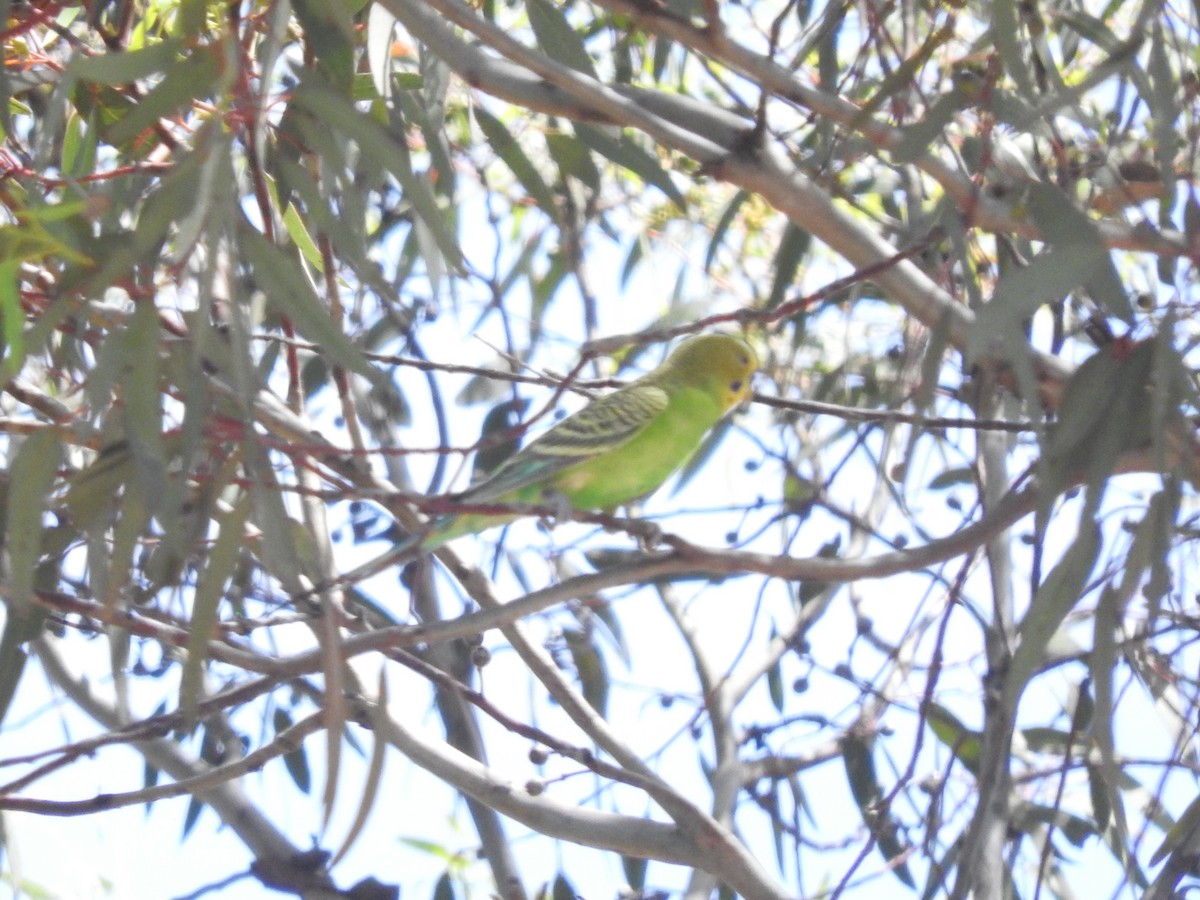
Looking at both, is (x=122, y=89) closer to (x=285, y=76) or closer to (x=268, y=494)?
(x=285, y=76)

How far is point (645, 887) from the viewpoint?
2.75 m

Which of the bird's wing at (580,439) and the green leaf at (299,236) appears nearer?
the green leaf at (299,236)

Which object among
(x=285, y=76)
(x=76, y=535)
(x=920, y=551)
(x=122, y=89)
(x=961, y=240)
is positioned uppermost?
(x=285, y=76)

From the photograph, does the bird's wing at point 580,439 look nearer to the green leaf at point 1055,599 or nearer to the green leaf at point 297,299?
the green leaf at point 297,299

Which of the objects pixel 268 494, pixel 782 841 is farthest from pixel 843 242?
pixel 782 841

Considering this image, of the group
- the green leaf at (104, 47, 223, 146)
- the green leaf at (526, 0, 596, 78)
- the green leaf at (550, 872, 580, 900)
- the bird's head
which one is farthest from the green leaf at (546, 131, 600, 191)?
the green leaf at (550, 872, 580, 900)

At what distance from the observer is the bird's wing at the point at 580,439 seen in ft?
9.02

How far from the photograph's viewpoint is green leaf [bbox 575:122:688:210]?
213 cm

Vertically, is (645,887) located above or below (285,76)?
below

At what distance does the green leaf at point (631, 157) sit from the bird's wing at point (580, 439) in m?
0.63

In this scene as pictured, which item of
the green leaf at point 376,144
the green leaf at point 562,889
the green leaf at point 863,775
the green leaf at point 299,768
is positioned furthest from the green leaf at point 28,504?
the green leaf at point 863,775

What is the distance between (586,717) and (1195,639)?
3.28 feet

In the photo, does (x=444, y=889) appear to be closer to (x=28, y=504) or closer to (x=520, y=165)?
(x=520, y=165)

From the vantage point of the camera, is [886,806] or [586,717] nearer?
[886,806]
